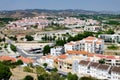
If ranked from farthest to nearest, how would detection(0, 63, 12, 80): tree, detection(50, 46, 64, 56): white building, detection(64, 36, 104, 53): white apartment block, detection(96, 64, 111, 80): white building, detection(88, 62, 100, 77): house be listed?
detection(64, 36, 104, 53): white apartment block → detection(50, 46, 64, 56): white building → detection(88, 62, 100, 77): house → detection(96, 64, 111, 80): white building → detection(0, 63, 12, 80): tree

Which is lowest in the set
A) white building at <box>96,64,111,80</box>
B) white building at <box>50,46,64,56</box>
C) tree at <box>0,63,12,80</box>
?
white building at <box>50,46,64,56</box>

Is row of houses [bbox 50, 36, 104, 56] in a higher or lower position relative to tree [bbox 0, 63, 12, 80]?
lower

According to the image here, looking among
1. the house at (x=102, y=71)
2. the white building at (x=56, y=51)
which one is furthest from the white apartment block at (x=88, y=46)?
the house at (x=102, y=71)

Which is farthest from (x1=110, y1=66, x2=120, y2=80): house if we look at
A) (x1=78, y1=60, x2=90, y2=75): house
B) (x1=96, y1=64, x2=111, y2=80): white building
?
(x1=78, y1=60, x2=90, y2=75): house

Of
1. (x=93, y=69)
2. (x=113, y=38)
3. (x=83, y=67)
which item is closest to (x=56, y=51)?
(x=83, y=67)

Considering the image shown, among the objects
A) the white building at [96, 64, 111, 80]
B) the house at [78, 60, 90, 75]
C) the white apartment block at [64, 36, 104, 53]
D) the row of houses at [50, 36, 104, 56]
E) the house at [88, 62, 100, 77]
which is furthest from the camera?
the white apartment block at [64, 36, 104, 53]

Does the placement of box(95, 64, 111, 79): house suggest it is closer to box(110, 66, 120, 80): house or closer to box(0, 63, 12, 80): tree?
box(110, 66, 120, 80): house

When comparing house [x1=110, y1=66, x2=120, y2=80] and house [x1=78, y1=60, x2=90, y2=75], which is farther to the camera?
house [x1=78, y1=60, x2=90, y2=75]

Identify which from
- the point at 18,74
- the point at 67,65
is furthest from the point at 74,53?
the point at 18,74

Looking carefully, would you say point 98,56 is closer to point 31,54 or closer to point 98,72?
point 98,72
